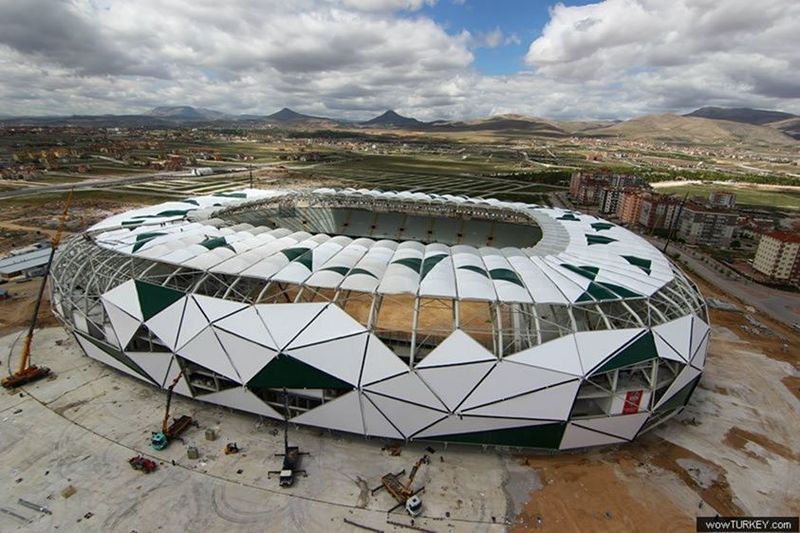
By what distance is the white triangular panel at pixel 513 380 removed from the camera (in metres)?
23.6

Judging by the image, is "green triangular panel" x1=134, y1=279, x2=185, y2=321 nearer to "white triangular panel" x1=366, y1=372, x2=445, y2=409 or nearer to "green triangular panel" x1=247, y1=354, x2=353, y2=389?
"green triangular panel" x1=247, y1=354, x2=353, y2=389

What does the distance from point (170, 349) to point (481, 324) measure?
929 inches

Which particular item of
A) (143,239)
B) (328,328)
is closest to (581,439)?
(328,328)

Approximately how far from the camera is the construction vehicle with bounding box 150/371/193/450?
1012 inches

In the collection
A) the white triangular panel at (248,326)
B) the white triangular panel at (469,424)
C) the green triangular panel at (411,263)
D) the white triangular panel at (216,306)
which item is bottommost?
the white triangular panel at (469,424)

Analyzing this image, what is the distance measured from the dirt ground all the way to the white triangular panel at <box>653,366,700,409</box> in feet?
12.6

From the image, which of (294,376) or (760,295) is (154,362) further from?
(760,295)

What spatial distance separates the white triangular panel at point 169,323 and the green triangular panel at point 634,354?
26.3 m

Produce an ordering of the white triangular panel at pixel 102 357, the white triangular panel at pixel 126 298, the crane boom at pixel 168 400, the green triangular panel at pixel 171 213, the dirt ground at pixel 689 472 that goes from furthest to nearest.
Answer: the green triangular panel at pixel 171 213 → the white triangular panel at pixel 102 357 → the white triangular panel at pixel 126 298 → the crane boom at pixel 168 400 → the dirt ground at pixel 689 472

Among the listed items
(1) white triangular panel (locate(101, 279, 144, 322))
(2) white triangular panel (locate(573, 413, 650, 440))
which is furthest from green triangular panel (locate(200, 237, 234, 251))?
(2) white triangular panel (locate(573, 413, 650, 440))

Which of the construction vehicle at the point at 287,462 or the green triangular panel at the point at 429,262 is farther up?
the green triangular panel at the point at 429,262

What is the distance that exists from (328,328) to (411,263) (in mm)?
8819

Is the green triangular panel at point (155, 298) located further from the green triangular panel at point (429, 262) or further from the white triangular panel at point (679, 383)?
the white triangular panel at point (679, 383)

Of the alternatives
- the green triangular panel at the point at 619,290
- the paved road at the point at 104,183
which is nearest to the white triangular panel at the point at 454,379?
the green triangular panel at the point at 619,290
